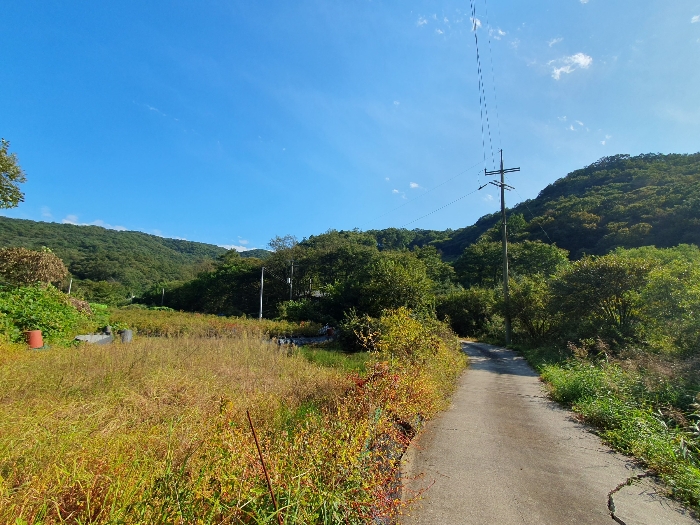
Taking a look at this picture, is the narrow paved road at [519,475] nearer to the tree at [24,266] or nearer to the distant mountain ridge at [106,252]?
the tree at [24,266]

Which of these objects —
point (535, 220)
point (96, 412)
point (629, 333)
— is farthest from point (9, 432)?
point (535, 220)

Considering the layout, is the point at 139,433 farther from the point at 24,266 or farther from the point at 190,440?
the point at 24,266

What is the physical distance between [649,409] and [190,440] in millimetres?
6580

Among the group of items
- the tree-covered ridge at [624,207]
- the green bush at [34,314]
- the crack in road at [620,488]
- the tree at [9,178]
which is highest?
the tree-covered ridge at [624,207]

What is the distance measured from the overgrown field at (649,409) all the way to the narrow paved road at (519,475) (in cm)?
26

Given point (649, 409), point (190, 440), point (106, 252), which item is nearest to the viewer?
point (190, 440)

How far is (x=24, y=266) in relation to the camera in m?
13.2

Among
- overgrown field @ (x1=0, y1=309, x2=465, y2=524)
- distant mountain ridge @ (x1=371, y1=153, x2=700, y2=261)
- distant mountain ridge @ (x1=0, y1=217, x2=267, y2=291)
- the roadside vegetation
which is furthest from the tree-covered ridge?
distant mountain ridge @ (x1=0, y1=217, x2=267, y2=291)

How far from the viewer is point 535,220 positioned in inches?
2057

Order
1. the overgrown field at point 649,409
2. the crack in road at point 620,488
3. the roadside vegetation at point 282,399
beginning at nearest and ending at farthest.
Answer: the roadside vegetation at point 282,399
the crack in road at point 620,488
the overgrown field at point 649,409

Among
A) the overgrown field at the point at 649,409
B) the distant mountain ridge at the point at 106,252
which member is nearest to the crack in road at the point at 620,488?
the overgrown field at the point at 649,409

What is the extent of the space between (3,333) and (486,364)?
1522 cm

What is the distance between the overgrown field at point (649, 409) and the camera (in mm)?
3924

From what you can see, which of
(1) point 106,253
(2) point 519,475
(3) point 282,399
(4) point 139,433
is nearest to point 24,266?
(3) point 282,399
